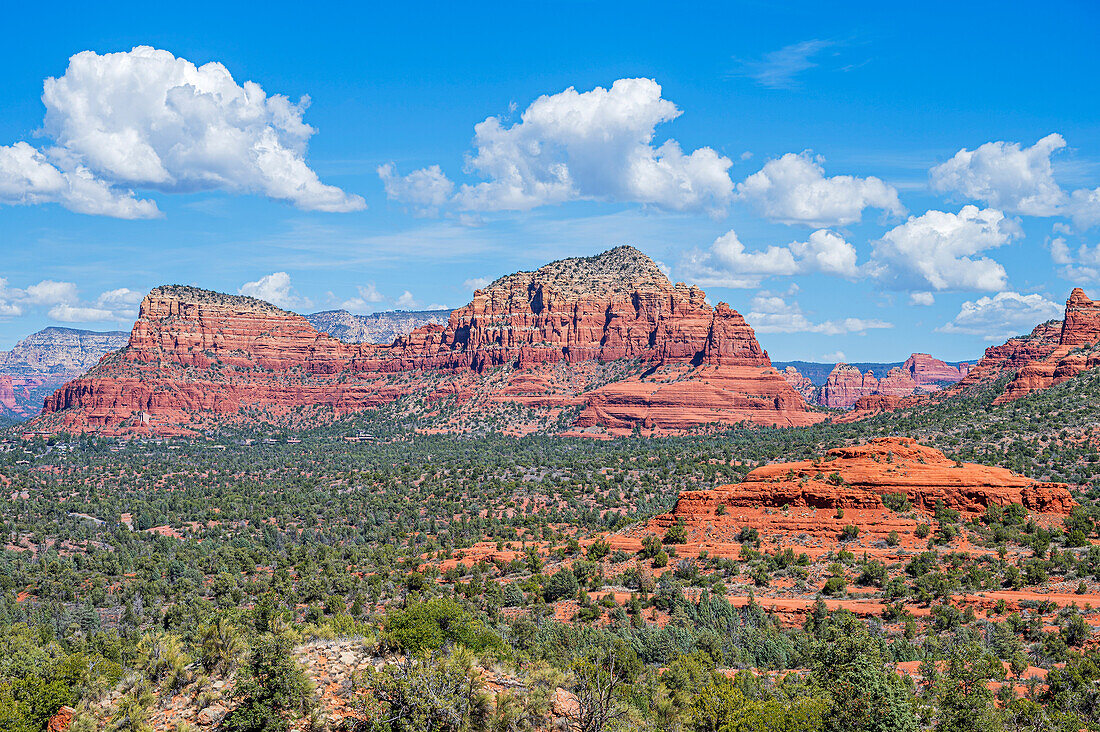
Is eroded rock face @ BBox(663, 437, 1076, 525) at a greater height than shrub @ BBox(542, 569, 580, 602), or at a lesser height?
greater

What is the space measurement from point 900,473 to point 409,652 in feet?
151

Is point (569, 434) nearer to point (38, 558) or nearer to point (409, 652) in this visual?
point (38, 558)

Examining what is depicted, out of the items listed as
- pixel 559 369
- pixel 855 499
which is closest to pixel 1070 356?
pixel 855 499

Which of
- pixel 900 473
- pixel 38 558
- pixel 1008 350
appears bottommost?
pixel 38 558

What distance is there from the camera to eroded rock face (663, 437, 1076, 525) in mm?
60406

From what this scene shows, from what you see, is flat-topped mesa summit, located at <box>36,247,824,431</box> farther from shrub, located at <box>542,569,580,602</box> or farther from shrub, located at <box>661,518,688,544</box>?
shrub, located at <box>542,569,580,602</box>

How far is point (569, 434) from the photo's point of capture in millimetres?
156750

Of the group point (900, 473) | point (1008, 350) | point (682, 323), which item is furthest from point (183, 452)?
point (1008, 350)

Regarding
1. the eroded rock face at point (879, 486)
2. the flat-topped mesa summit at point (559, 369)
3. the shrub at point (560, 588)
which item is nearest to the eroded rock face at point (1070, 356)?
the flat-topped mesa summit at point (559, 369)

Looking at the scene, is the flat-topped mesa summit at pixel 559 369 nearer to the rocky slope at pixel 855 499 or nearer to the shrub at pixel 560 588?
the rocky slope at pixel 855 499

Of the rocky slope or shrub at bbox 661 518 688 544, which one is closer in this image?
the rocky slope

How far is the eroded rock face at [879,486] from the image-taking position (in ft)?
198

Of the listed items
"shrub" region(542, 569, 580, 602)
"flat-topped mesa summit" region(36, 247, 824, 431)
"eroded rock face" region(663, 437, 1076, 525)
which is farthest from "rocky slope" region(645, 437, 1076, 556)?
"flat-topped mesa summit" region(36, 247, 824, 431)

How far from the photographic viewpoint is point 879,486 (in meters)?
62.6
